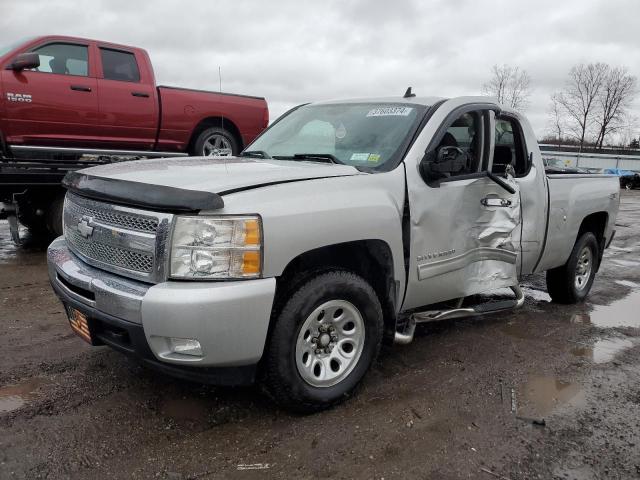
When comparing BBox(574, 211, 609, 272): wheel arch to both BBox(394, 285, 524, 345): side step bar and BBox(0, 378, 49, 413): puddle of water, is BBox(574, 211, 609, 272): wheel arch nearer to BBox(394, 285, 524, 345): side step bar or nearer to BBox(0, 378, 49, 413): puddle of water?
BBox(394, 285, 524, 345): side step bar

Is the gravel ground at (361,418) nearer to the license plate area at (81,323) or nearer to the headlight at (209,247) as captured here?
the license plate area at (81,323)

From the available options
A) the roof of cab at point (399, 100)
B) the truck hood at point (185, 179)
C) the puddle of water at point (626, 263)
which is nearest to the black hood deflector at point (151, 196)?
the truck hood at point (185, 179)

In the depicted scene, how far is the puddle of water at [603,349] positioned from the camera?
13.8ft

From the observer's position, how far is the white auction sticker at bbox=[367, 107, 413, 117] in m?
3.87

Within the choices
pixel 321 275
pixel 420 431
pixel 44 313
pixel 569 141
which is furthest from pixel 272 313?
pixel 569 141

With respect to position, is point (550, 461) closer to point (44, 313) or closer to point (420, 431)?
point (420, 431)

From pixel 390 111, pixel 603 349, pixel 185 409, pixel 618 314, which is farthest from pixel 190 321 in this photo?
pixel 618 314

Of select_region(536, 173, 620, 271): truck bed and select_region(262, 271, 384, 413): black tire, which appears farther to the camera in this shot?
select_region(536, 173, 620, 271): truck bed

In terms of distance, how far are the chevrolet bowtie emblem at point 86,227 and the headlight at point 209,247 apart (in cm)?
68

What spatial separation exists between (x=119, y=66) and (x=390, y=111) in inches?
194

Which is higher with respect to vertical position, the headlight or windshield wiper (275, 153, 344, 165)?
windshield wiper (275, 153, 344, 165)

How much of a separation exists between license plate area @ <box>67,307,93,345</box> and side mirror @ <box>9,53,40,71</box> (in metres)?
4.40

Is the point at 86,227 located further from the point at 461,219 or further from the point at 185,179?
the point at 461,219

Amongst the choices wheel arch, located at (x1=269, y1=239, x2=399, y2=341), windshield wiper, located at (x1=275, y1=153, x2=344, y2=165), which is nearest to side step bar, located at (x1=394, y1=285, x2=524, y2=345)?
wheel arch, located at (x1=269, y1=239, x2=399, y2=341)
